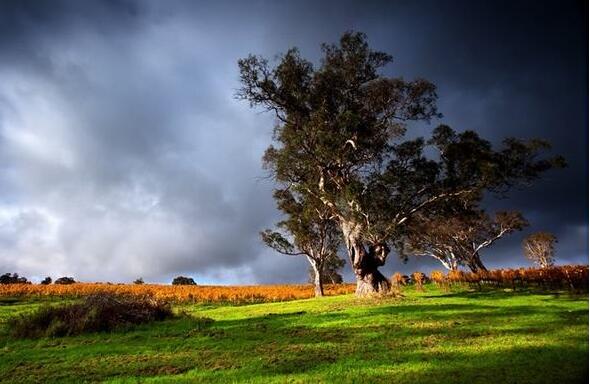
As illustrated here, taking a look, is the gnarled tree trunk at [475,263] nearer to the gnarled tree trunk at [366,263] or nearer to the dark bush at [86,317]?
the gnarled tree trunk at [366,263]

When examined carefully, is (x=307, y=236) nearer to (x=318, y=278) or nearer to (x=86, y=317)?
(x=318, y=278)

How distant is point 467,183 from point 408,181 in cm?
442

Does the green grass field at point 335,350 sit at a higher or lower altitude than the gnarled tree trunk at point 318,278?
lower

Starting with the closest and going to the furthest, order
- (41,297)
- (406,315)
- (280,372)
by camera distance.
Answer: (280,372) < (406,315) < (41,297)

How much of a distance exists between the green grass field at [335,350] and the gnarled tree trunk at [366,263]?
448 inches

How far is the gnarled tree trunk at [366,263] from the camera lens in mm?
35719

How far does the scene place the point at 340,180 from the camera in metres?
37.4

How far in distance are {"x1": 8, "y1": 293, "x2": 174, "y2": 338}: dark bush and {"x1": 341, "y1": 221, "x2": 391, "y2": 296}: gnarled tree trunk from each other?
53.1 ft

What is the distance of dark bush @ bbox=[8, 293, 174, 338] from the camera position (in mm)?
21938

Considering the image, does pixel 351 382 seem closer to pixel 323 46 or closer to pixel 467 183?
pixel 467 183

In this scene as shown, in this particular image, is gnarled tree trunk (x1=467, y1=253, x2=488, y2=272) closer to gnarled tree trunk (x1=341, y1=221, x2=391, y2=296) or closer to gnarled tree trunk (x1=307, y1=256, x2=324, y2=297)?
gnarled tree trunk (x1=307, y1=256, x2=324, y2=297)

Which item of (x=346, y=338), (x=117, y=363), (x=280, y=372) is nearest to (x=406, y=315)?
(x=346, y=338)

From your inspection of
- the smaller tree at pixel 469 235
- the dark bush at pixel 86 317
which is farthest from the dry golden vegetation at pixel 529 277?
the dark bush at pixel 86 317

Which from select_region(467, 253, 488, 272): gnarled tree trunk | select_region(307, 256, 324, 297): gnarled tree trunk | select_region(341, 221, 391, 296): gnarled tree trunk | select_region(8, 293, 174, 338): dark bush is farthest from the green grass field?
select_region(467, 253, 488, 272): gnarled tree trunk
